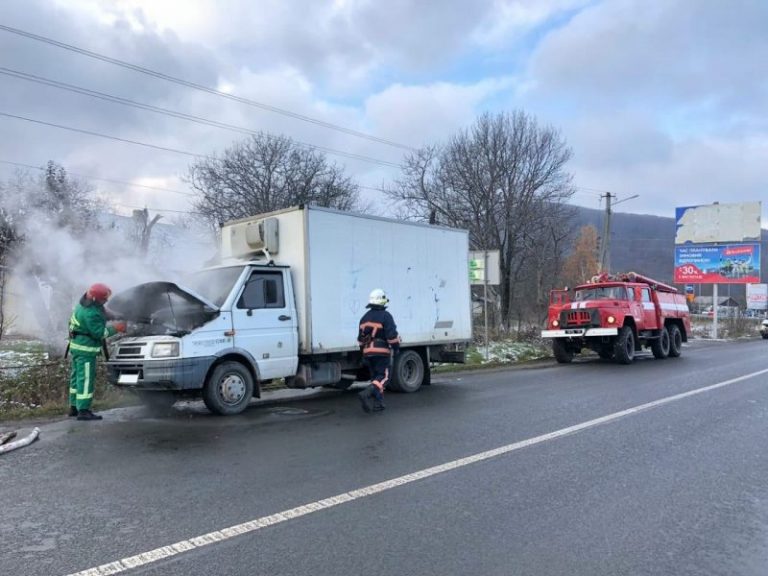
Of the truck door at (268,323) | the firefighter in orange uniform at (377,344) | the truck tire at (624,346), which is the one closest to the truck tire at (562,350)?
the truck tire at (624,346)

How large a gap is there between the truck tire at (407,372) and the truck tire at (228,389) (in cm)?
299

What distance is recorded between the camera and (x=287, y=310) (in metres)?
9.37

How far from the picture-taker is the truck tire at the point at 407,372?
35.9 feet

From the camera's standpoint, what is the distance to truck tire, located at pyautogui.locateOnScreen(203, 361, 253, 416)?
27.3 ft

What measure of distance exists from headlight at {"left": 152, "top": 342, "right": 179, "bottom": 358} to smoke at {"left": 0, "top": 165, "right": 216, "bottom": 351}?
1.82m

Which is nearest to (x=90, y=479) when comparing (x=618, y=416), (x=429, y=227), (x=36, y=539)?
(x=36, y=539)

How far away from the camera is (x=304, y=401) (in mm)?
10227

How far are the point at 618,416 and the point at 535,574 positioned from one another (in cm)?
531

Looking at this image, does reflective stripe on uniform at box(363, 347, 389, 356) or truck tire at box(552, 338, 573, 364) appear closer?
reflective stripe on uniform at box(363, 347, 389, 356)

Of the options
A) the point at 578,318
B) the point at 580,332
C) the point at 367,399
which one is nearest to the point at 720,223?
the point at 578,318

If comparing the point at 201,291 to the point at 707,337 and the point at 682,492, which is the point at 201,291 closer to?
the point at 682,492

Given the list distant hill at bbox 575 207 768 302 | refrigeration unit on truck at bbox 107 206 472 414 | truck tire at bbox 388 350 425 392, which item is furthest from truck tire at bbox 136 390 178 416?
distant hill at bbox 575 207 768 302

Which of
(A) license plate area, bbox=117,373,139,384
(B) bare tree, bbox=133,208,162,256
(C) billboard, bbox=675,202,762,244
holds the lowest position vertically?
(A) license plate area, bbox=117,373,139,384

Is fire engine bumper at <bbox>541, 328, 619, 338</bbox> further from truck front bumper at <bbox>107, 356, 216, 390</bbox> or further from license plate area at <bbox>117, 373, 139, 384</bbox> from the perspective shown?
license plate area at <bbox>117, 373, 139, 384</bbox>
